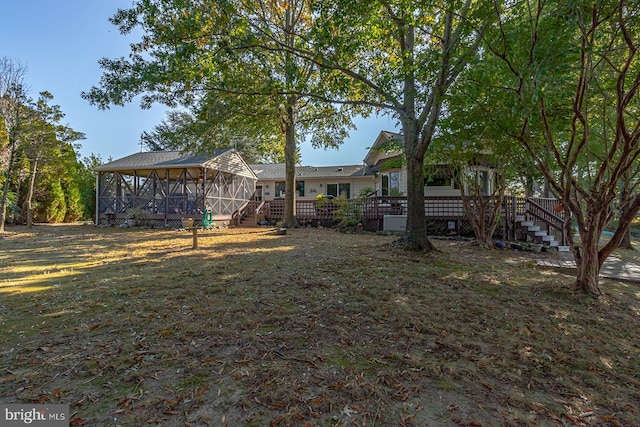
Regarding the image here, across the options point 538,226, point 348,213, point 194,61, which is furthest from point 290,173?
point 538,226

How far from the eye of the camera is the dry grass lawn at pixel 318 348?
6.39ft

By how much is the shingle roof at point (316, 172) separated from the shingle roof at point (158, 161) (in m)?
7.63

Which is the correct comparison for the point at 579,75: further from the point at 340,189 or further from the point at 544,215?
the point at 340,189

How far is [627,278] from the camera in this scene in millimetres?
5922

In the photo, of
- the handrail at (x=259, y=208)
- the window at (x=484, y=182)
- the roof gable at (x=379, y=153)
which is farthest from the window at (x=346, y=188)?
the window at (x=484, y=182)

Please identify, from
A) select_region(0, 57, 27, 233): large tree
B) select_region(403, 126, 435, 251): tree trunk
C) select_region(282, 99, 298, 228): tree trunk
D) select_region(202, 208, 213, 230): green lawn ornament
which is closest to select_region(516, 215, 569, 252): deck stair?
select_region(403, 126, 435, 251): tree trunk

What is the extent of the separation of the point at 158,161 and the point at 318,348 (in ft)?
51.8

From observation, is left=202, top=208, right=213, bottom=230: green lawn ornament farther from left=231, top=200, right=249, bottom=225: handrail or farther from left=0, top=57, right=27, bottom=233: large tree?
left=0, top=57, right=27, bottom=233: large tree

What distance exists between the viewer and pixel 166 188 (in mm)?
15602

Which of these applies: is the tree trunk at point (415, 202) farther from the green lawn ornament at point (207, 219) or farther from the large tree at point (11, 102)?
the large tree at point (11, 102)

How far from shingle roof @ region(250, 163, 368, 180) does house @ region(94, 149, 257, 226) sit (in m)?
6.68

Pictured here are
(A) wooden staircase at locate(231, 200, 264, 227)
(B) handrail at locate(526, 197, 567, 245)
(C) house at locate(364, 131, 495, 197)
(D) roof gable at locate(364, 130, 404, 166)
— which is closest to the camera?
(B) handrail at locate(526, 197, 567, 245)

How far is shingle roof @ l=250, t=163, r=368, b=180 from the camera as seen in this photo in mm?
22969

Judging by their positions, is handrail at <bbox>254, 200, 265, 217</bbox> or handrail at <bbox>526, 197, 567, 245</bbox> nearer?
handrail at <bbox>526, 197, 567, 245</bbox>
